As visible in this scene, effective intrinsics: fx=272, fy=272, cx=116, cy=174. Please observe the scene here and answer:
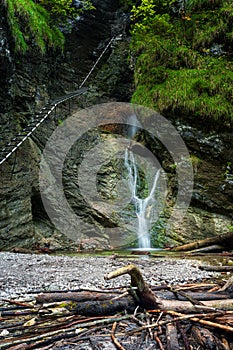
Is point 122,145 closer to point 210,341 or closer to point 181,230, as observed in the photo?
point 181,230

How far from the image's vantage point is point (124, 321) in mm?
1898

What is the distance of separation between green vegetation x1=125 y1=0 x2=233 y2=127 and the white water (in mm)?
2466

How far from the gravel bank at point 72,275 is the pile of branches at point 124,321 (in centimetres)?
97

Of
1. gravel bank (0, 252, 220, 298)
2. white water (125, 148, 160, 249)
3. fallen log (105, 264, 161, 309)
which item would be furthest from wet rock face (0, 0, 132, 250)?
fallen log (105, 264, 161, 309)

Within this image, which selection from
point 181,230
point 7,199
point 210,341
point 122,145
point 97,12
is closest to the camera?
point 210,341

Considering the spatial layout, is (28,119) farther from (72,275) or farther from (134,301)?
(134,301)

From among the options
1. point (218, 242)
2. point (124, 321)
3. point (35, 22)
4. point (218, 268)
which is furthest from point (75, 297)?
point (35, 22)

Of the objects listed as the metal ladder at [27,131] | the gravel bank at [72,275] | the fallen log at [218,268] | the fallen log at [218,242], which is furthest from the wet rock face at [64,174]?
the fallen log at [218,268]

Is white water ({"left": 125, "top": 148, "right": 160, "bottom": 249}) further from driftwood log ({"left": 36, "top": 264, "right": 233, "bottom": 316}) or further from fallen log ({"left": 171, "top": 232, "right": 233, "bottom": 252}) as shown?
driftwood log ({"left": 36, "top": 264, "right": 233, "bottom": 316})

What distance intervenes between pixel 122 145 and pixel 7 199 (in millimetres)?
4844

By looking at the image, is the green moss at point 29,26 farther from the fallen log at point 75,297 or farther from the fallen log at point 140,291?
the fallen log at point 140,291

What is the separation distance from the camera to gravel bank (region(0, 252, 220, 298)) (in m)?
3.24

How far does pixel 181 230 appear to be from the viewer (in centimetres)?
838

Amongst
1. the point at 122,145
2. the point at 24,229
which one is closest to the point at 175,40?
the point at 122,145
